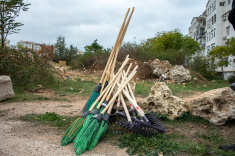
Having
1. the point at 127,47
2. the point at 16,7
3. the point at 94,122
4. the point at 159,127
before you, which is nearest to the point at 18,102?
the point at 94,122

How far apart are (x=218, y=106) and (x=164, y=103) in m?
1.13

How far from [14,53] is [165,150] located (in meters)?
7.59

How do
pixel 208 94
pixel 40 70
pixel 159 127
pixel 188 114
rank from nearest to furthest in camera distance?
pixel 159 127 → pixel 208 94 → pixel 188 114 → pixel 40 70

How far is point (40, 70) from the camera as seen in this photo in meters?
8.71

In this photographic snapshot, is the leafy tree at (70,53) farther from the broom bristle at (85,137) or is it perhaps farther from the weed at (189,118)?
the broom bristle at (85,137)

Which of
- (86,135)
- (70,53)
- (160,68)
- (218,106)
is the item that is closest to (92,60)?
(160,68)

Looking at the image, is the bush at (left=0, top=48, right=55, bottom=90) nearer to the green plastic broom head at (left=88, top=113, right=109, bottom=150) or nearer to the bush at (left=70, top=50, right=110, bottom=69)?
the green plastic broom head at (left=88, top=113, right=109, bottom=150)

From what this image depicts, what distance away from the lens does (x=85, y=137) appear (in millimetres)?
2803

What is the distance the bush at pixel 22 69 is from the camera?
7.52 metres

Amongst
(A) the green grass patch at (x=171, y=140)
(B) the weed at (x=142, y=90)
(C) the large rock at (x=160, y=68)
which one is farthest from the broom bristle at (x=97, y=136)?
(C) the large rock at (x=160, y=68)

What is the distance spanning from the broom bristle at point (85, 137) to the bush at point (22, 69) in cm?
570

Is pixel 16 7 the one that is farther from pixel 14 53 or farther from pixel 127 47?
pixel 127 47

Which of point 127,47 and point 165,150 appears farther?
point 127,47

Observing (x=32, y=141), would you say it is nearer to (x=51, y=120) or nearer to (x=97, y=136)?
(x=97, y=136)
